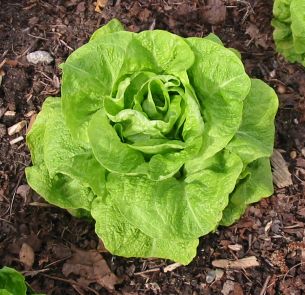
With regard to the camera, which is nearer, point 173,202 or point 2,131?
point 173,202

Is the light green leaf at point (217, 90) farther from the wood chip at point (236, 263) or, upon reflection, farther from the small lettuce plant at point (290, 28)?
the small lettuce plant at point (290, 28)

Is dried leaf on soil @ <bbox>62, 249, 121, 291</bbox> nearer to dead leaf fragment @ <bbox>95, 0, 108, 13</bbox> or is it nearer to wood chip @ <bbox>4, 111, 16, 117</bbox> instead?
wood chip @ <bbox>4, 111, 16, 117</bbox>

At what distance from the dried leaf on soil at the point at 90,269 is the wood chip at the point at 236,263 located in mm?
504

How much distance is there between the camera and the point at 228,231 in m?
3.31

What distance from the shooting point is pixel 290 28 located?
3598mm

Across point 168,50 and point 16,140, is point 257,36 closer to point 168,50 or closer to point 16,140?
point 168,50

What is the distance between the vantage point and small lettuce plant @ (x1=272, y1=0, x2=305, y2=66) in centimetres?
334

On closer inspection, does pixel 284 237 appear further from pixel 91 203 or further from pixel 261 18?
pixel 261 18

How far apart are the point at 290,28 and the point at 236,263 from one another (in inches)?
52.7

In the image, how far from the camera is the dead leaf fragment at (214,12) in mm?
3717

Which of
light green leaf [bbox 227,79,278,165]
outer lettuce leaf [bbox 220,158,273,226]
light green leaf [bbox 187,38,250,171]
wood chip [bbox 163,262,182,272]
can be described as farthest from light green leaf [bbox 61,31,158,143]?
wood chip [bbox 163,262,182,272]

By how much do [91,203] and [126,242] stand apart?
0.78 ft

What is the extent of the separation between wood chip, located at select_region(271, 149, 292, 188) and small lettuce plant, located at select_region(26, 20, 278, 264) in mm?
556

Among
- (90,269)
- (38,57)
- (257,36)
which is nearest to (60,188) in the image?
(90,269)
